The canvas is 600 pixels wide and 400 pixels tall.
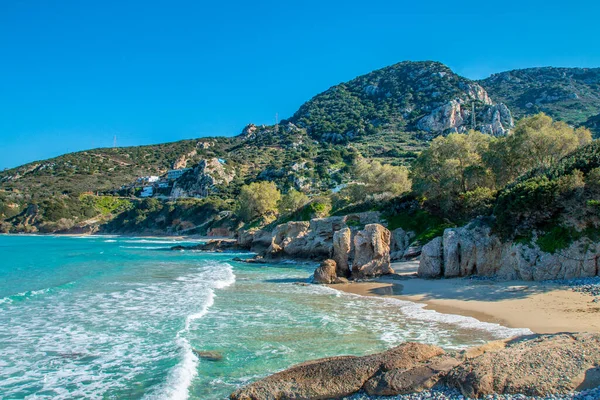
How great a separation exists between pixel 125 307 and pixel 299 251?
2183cm

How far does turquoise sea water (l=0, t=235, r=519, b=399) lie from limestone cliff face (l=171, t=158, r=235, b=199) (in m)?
101

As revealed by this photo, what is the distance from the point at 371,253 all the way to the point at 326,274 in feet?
10.5

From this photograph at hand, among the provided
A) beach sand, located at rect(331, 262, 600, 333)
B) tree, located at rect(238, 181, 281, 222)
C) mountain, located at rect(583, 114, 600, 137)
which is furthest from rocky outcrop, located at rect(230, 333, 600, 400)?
mountain, located at rect(583, 114, 600, 137)

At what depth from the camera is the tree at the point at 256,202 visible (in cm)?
7931

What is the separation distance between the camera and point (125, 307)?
60.6ft

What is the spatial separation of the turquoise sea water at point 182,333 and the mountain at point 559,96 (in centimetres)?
13134

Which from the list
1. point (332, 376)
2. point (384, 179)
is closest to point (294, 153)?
point (384, 179)

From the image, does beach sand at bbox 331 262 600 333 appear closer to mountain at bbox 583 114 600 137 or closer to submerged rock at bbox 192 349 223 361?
submerged rock at bbox 192 349 223 361

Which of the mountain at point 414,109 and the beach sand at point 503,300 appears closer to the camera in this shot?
the beach sand at point 503,300

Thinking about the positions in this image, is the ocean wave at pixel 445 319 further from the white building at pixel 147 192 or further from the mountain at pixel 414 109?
the white building at pixel 147 192

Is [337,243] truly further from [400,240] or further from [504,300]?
[504,300]

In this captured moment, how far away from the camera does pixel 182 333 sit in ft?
46.1

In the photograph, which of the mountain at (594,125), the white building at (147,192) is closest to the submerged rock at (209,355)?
the mountain at (594,125)

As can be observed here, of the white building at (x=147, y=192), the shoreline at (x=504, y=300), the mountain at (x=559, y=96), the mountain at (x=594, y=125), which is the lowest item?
the shoreline at (x=504, y=300)
